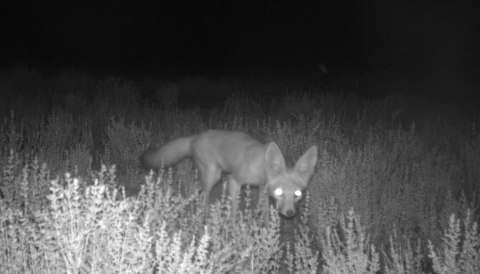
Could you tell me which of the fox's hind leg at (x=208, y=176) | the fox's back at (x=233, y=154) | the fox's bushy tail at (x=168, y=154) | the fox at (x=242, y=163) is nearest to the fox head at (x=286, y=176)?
the fox at (x=242, y=163)

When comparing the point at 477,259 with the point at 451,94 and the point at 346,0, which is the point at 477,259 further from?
the point at 346,0

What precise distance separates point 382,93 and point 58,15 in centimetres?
2583

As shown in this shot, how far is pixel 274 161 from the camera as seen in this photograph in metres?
4.24

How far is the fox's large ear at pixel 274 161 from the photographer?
13.7 ft

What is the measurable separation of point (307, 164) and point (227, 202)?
146 centimetres

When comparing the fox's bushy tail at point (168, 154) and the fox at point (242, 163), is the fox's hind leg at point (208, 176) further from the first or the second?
the fox's bushy tail at point (168, 154)

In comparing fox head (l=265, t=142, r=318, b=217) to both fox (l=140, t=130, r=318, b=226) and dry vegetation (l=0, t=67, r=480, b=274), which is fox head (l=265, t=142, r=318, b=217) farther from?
dry vegetation (l=0, t=67, r=480, b=274)

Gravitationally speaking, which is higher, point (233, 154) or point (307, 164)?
point (233, 154)

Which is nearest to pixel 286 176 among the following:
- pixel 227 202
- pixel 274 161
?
pixel 274 161

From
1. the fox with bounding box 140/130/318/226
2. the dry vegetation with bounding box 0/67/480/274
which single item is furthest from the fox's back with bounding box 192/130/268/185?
the dry vegetation with bounding box 0/67/480/274

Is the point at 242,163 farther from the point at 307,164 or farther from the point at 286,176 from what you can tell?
the point at 307,164

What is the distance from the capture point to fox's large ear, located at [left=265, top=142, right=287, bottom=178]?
4.16 meters

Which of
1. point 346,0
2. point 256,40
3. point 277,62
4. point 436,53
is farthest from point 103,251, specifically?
point 346,0

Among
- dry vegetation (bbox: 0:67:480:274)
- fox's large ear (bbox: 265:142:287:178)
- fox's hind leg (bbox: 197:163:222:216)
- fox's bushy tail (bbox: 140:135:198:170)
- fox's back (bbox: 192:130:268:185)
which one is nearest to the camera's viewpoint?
dry vegetation (bbox: 0:67:480:274)
